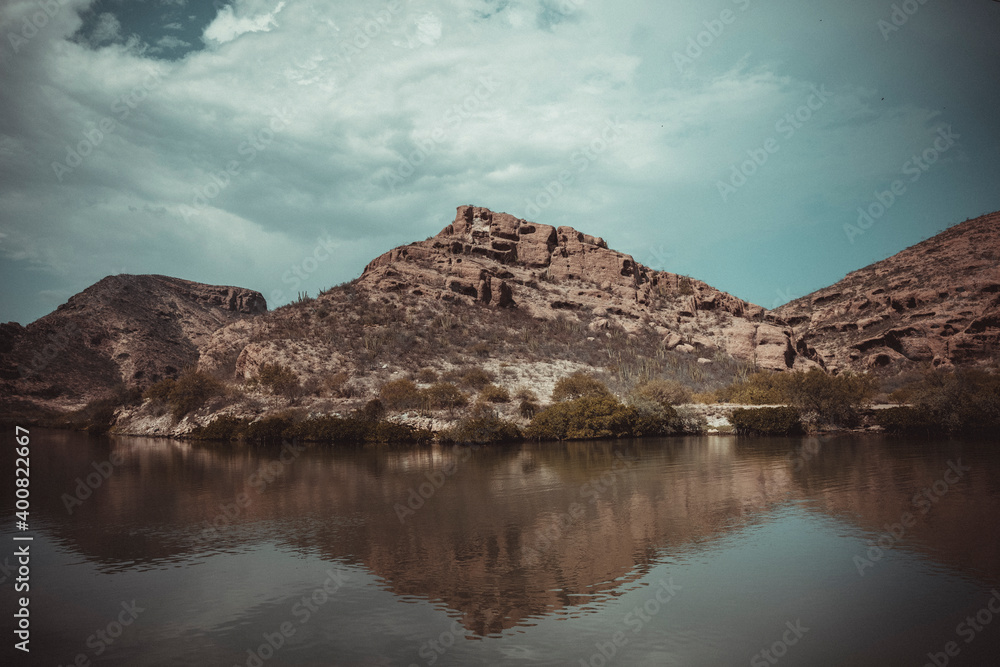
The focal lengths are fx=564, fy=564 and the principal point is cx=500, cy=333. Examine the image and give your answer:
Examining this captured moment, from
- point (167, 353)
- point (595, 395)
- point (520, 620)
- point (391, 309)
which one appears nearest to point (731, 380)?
point (595, 395)

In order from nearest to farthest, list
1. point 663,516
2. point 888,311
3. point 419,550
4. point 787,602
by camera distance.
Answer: point 787,602, point 419,550, point 663,516, point 888,311

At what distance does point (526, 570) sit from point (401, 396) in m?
27.2

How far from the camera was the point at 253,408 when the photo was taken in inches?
1474

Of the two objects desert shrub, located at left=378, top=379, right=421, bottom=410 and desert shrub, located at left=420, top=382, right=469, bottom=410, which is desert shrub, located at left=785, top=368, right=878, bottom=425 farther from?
desert shrub, located at left=378, top=379, right=421, bottom=410

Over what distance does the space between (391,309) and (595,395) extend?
23.1 m

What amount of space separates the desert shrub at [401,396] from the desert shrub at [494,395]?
4.08m

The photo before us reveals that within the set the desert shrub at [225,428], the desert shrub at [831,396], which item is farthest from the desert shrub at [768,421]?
the desert shrub at [225,428]

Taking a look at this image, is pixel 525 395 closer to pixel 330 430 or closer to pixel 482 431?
pixel 482 431

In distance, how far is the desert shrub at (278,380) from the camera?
37.5m

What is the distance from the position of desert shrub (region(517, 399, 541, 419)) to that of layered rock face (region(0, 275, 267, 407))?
51597 mm

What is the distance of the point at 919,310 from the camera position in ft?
182

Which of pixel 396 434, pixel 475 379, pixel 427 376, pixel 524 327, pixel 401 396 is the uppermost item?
Result: pixel 524 327

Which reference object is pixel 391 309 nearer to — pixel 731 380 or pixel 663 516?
pixel 731 380

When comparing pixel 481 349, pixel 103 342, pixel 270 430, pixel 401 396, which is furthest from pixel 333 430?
pixel 103 342
